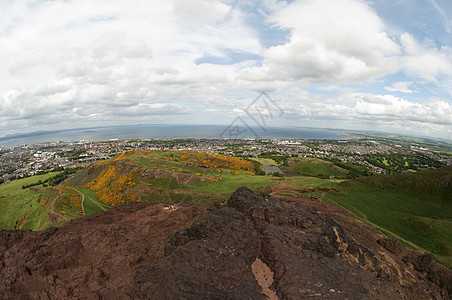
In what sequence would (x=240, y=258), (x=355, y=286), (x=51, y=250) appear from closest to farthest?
1. (x=355, y=286)
2. (x=240, y=258)
3. (x=51, y=250)

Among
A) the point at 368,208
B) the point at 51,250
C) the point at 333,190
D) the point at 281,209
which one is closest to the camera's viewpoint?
the point at 51,250

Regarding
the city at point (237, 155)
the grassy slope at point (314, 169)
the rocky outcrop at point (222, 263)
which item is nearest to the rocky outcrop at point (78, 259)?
the rocky outcrop at point (222, 263)

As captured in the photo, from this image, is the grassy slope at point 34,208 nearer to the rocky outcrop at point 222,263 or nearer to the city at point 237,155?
the rocky outcrop at point 222,263

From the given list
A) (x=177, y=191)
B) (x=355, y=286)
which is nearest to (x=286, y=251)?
A: (x=355, y=286)

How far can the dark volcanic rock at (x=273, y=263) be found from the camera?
30.3 feet

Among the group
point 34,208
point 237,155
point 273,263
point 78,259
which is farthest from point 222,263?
point 237,155

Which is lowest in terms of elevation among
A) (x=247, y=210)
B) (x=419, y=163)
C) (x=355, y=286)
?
(x=419, y=163)

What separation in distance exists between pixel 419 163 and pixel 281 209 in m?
135

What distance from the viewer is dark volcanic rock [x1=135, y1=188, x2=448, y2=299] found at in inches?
363

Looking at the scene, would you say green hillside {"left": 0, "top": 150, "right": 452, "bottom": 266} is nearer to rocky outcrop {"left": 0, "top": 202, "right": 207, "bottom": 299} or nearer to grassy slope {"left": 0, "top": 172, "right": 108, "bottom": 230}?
grassy slope {"left": 0, "top": 172, "right": 108, "bottom": 230}

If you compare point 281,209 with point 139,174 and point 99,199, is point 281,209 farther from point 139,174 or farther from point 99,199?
point 99,199

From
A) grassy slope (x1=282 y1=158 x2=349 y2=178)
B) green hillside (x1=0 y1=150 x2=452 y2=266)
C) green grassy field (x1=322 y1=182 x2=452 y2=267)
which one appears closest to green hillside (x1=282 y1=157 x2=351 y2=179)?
grassy slope (x1=282 y1=158 x2=349 y2=178)

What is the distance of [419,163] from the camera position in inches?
4048

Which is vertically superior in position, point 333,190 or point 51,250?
point 51,250
